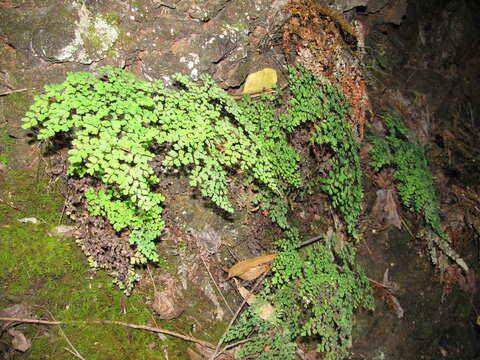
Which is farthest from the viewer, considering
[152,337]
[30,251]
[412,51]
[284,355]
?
[412,51]

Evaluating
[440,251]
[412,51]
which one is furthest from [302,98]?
[412,51]

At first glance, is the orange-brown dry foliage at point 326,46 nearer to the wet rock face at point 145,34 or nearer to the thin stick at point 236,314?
the wet rock face at point 145,34

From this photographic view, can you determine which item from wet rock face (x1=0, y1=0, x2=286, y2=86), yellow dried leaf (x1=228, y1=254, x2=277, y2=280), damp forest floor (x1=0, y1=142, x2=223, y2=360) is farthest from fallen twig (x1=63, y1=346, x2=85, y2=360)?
wet rock face (x1=0, y1=0, x2=286, y2=86)

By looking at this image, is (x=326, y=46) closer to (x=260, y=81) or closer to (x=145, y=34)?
(x=260, y=81)

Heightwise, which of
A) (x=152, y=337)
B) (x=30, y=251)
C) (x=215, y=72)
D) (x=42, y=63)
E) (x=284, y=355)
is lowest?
(x=284, y=355)

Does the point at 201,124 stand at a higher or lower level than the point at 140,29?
lower

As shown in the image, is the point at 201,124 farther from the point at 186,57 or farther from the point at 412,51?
the point at 412,51

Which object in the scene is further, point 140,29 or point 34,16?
point 140,29
